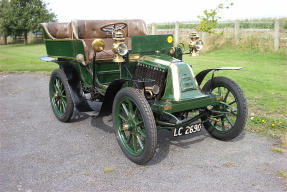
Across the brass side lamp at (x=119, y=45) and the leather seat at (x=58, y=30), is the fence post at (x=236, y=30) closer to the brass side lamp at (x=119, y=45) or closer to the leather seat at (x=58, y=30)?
the leather seat at (x=58, y=30)

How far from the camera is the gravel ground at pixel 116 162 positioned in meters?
3.13

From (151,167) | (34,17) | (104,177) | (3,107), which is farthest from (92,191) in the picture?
(34,17)

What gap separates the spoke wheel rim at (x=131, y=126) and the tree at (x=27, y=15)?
3244 centimetres

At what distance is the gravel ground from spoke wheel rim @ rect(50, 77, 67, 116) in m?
0.31

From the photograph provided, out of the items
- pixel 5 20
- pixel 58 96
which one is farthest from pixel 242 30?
pixel 5 20

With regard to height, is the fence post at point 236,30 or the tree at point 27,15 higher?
the tree at point 27,15

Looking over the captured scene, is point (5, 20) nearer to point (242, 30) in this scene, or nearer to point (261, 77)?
point (242, 30)

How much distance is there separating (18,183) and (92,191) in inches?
33.8

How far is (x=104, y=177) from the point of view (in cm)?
329

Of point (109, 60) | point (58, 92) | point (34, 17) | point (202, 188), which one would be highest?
point (34, 17)

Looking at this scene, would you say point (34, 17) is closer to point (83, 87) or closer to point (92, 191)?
point (83, 87)

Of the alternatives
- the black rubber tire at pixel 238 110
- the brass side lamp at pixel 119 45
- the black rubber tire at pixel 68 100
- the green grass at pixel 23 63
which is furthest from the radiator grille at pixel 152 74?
the green grass at pixel 23 63

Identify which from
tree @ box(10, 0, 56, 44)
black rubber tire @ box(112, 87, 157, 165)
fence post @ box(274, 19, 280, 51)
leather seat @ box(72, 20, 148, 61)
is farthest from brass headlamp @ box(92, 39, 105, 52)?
tree @ box(10, 0, 56, 44)

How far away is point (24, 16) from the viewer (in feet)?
109
